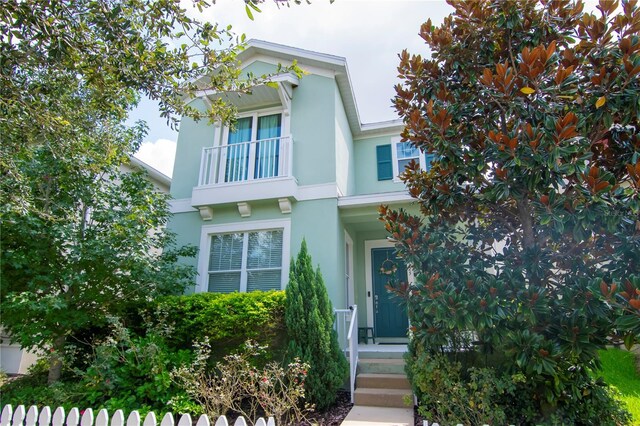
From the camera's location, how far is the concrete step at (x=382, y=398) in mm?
5332

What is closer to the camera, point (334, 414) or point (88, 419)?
point (88, 419)

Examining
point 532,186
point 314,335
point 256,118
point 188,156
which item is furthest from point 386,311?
point 188,156

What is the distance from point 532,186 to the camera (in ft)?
10.9

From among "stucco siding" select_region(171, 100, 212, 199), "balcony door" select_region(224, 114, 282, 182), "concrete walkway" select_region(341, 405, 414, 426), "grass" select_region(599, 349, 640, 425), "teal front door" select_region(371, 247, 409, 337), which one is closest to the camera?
"concrete walkway" select_region(341, 405, 414, 426)

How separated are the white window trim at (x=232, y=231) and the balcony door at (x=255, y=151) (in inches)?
44.8

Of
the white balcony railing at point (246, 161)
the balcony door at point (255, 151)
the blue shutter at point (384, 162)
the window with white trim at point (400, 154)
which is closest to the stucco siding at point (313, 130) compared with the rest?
the white balcony railing at point (246, 161)

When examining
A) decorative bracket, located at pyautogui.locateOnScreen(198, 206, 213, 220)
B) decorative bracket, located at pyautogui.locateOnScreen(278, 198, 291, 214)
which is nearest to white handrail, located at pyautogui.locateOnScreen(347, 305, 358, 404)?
decorative bracket, located at pyautogui.locateOnScreen(278, 198, 291, 214)

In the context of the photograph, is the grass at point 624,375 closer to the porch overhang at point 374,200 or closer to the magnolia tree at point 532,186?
the magnolia tree at point 532,186

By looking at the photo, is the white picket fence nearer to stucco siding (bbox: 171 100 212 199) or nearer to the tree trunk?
the tree trunk

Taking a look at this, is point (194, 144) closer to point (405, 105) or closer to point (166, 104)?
point (166, 104)

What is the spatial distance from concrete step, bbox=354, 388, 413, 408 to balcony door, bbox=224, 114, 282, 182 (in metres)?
4.93

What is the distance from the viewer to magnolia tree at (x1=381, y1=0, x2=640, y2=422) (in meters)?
3.12

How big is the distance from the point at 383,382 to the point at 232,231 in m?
4.51

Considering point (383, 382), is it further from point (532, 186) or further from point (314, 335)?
point (532, 186)
